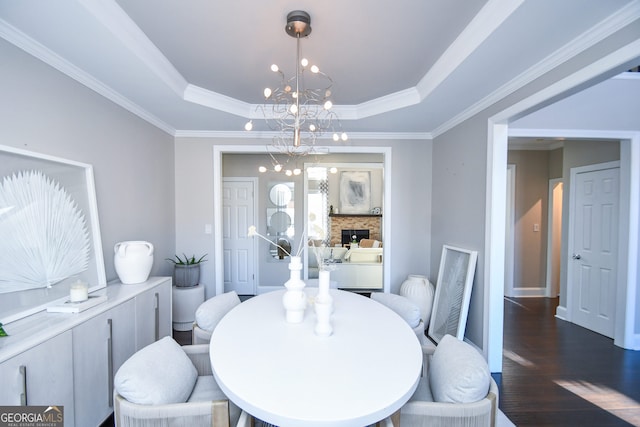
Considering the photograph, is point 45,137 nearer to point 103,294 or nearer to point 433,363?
point 103,294

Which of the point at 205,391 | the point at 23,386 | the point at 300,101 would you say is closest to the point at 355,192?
the point at 300,101

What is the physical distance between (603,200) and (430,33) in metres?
3.21

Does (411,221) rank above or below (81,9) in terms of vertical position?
below

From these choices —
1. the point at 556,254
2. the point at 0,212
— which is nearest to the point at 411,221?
the point at 556,254

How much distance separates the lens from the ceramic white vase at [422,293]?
331 centimetres

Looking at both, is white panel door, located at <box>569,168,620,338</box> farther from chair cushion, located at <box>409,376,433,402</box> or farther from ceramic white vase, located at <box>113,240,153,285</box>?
ceramic white vase, located at <box>113,240,153,285</box>

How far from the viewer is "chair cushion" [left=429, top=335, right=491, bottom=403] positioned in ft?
3.82

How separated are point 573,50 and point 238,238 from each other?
15.4 feet

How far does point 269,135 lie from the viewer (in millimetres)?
3693

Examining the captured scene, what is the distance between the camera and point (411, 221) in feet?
12.4

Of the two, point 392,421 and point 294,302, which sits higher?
point 294,302

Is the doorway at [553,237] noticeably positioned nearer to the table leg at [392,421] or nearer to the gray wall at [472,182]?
the gray wall at [472,182]

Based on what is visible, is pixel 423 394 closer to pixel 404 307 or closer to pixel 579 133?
pixel 404 307

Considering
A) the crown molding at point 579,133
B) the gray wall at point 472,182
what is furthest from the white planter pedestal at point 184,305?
the crown molding at point 579,133
